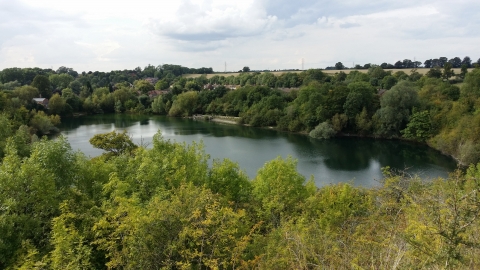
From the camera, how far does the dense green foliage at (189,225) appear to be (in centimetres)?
439

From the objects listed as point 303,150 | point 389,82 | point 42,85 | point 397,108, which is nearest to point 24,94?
point 42,85

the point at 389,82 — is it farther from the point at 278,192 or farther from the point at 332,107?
the point at 278,192

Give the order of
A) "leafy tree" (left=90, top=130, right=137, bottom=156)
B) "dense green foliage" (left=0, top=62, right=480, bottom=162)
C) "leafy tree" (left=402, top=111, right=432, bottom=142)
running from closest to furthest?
"leafy tree" (left=90, top=130, right=137, bottom=156)
"dense green foliage" (left=0, top=62, right=480, bottom=162)
"leafy tree" (left=402, top=111, right=432, bottom=142)

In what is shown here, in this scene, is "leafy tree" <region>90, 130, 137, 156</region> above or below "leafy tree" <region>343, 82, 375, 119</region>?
below

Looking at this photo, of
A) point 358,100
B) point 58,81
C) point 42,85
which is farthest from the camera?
point 58,81

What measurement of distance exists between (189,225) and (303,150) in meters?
25.0

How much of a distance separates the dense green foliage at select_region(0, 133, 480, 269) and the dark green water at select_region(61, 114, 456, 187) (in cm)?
1062

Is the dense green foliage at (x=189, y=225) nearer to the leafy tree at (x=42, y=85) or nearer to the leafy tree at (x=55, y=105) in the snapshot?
the leafy tree at (x=55, y=105)

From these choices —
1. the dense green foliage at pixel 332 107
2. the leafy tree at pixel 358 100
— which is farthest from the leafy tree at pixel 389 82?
the leafy tree at pixel 358 100

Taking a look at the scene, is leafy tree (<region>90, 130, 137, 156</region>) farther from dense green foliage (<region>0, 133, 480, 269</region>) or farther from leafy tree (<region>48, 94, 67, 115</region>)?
leafy tree (<region>48, 94, 67, 115</region>)

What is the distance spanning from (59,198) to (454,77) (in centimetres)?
6287

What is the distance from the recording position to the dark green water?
23781mm

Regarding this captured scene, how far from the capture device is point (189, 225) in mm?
6426

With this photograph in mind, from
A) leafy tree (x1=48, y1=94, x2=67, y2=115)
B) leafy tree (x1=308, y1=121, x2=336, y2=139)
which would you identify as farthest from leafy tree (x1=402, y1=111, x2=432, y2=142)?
leafy tree (x1=48, y1=94, x2=67, y2=115)
